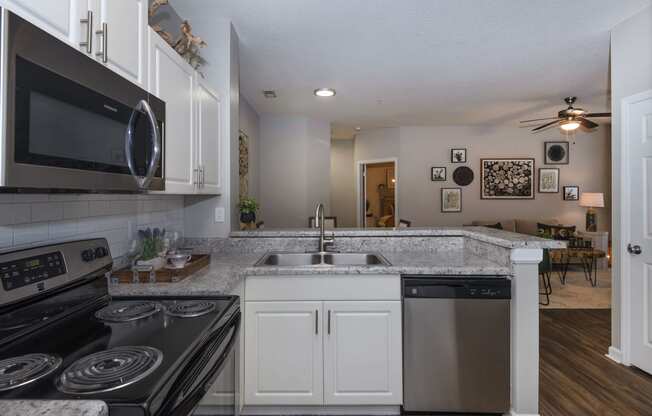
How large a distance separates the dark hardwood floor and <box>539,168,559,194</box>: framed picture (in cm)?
341

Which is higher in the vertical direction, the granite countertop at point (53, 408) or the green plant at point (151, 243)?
the green plant at point (151, 243)

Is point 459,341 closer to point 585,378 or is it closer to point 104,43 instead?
point 585,378

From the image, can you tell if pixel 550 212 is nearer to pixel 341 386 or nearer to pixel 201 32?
pixel 341 386

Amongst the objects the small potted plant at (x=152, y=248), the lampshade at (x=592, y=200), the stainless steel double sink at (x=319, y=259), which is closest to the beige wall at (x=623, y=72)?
the stainless steel double sink at (x=319, y=259)

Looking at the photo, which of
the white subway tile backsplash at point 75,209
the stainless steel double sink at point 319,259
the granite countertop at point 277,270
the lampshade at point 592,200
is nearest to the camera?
the white subway tile backsplash at point 75,209

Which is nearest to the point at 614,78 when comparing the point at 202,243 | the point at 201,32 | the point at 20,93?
the point at 201,32

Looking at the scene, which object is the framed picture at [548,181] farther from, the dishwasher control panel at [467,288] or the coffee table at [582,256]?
the dishwasher control panel at [467,288]

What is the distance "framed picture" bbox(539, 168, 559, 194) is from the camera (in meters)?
6.19

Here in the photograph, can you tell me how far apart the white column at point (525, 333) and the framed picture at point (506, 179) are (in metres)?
4.71

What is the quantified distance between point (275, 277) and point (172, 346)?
92 centimetres

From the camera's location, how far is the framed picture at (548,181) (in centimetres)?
619

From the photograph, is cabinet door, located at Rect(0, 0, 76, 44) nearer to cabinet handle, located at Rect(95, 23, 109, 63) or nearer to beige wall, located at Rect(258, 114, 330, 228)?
cabinet handle, located at Rect(95, 23, 109, 63)

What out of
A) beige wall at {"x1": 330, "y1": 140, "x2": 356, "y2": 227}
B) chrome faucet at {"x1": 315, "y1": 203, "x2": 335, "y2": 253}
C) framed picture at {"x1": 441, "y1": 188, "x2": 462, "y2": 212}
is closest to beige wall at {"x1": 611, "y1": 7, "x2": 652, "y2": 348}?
chrome faucet at {"x1": 315, "y1": 203, "x2": 335, "y2": 253}

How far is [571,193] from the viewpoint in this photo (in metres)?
6.20
